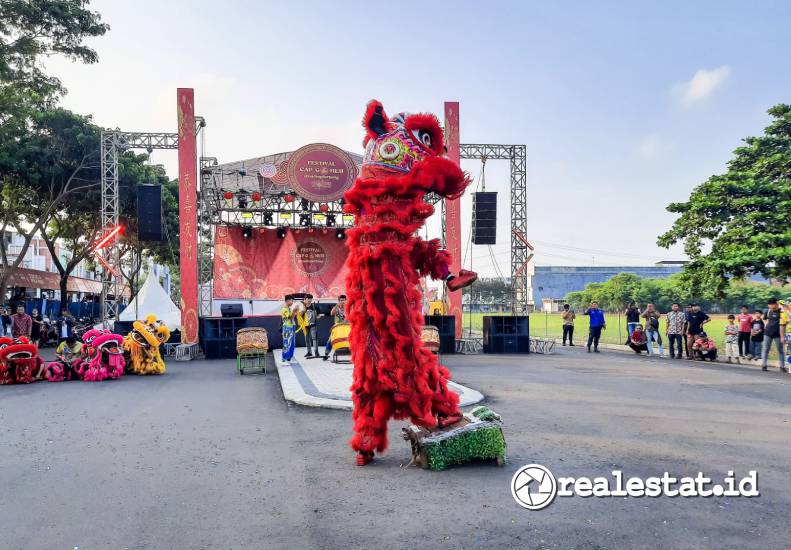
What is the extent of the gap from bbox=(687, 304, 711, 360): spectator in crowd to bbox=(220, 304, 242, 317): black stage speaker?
45.6 feet

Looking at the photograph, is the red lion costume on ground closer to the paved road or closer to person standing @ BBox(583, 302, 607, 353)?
the paved road

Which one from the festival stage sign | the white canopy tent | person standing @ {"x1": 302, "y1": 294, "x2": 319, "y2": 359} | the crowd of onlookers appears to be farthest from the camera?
the white canopy tent

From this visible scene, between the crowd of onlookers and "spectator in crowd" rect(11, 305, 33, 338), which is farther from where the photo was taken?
"spectator in crowd" rect(11, 305, 33, 338)

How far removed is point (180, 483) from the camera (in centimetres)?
406

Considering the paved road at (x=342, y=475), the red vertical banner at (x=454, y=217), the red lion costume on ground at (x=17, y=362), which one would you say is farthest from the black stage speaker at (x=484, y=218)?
the red lion costume on ground at (x=17, y=362)

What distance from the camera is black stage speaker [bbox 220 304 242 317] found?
59.8 ft

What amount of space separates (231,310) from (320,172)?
5581 mm

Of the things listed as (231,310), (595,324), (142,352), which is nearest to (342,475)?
(142,352)

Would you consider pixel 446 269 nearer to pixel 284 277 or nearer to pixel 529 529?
pixel 529 529

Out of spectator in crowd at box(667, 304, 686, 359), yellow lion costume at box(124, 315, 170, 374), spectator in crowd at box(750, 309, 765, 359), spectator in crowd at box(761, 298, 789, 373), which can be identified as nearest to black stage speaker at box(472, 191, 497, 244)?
spectator in crowd at box(667, 304, 686, 359)

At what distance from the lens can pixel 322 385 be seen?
8.80 m

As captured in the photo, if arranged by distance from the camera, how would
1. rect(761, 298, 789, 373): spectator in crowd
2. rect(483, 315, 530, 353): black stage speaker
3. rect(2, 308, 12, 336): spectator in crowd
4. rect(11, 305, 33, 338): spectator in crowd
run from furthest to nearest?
1. rect(483, 315, 530, 353): black stage speaker
2. rect(2, 308, 12, 336): spectator in crowd
3. rect(11, 305, 33, 338): spectator in crowd
4. rect(761, 298, 789, 373): spectator in crowd

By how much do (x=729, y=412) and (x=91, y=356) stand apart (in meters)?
11.2

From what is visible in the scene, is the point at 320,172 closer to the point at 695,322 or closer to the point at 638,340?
the point at 638,340
